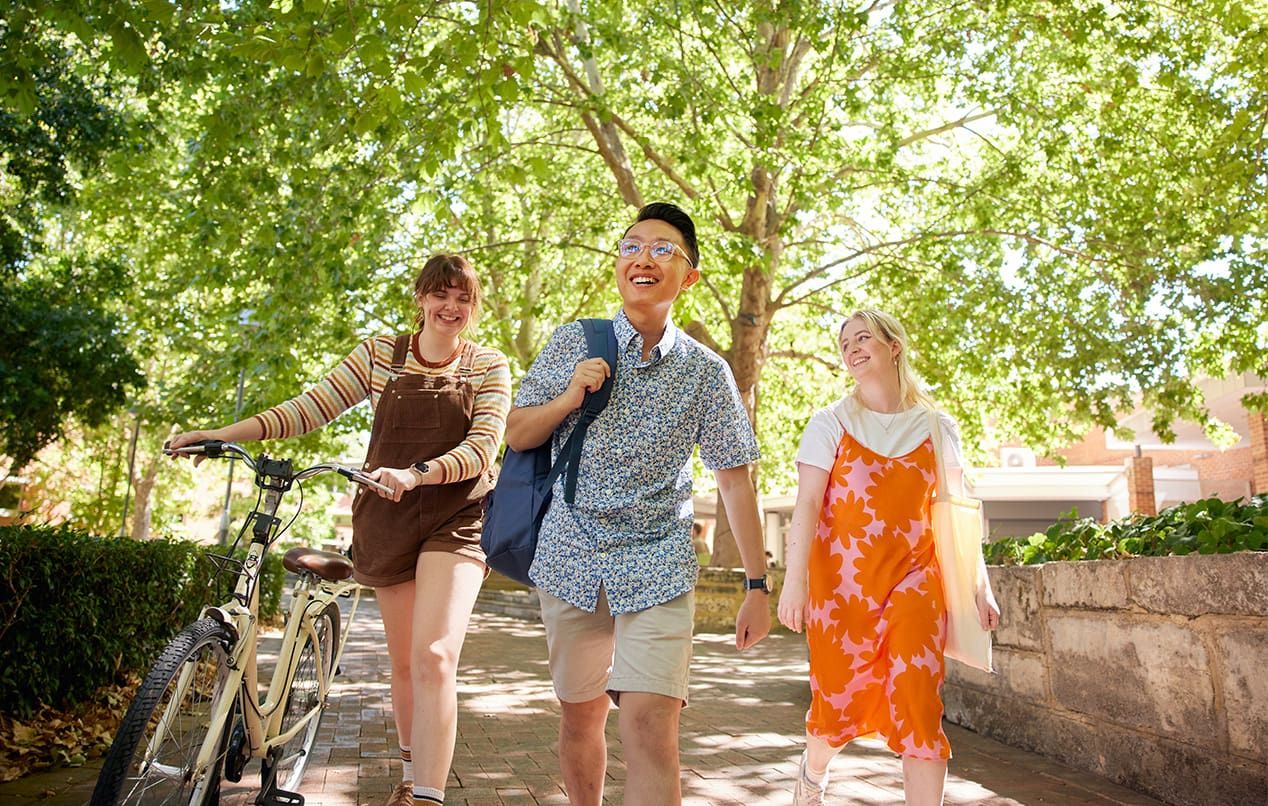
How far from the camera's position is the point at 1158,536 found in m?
4.98

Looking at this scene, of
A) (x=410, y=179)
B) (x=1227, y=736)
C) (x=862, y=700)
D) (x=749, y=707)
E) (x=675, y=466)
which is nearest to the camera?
(x=675, y=466)

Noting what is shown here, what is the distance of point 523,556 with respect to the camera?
311 cm

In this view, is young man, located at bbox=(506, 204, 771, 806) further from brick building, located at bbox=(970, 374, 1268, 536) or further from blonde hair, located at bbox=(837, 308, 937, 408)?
brick building, located at bbox=(970, 374, 1268, 536)

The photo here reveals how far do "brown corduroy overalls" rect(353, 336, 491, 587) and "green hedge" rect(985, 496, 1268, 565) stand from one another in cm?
319

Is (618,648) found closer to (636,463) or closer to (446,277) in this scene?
(636,463)

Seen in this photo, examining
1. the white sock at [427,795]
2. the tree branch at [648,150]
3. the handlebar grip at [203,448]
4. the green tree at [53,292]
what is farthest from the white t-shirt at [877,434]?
the green tree at [53,292]

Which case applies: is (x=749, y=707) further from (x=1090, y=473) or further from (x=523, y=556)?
(x=1090, y=473)

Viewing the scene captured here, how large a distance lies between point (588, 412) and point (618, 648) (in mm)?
712

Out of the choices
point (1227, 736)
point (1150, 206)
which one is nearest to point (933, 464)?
point (1227, 736)

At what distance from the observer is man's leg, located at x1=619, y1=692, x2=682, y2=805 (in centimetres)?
274

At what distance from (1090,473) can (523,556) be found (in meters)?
34.8

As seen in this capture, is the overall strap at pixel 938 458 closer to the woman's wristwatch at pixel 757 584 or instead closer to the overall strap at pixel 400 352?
the woman's wristwatch at pixel 757 584

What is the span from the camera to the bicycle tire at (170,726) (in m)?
2.68

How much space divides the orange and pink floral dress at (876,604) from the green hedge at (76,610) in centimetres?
395
